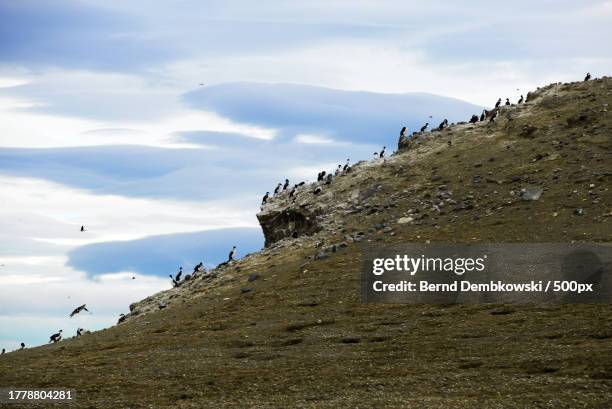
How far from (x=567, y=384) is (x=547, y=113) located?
39127 mm

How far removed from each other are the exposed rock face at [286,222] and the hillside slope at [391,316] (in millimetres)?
136

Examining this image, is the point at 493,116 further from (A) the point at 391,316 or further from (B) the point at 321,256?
(A) the point at 391,316

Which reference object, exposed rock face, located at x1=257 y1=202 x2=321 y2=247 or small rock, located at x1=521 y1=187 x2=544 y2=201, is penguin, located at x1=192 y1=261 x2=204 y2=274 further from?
small rock, located at x1=521 y1=187 x2=544 y2=201

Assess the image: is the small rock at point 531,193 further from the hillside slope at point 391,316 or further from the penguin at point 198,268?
the penguin at point 198,268

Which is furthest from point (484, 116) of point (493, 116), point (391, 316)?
point (391, 316)

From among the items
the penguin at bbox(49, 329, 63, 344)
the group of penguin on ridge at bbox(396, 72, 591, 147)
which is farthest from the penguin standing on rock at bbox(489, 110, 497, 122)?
the penguin at bbox(49, 329, 63, 344)

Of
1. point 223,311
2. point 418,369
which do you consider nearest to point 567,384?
point 418,369

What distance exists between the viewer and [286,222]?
207 feet

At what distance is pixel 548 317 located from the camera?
3700cm

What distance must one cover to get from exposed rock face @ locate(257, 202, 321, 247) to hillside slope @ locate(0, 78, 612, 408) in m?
0.14

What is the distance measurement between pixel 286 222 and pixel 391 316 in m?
22.9

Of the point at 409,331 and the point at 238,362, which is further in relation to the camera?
the point at 409,331

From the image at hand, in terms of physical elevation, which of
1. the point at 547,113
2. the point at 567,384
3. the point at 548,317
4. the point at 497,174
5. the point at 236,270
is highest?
the point at 547,113

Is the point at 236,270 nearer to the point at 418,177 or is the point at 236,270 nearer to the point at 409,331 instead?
the point at 418,177
